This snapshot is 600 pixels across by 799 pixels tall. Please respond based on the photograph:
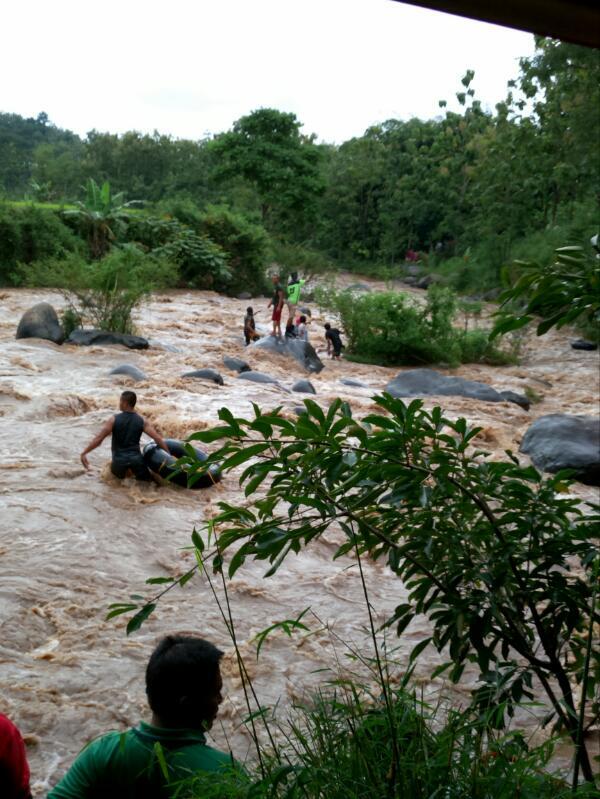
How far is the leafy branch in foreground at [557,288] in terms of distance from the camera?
158 cm

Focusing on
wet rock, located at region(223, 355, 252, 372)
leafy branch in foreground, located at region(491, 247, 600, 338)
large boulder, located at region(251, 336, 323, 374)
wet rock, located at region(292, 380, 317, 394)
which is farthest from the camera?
large boulder, located at region(251, 336, 323, 374)

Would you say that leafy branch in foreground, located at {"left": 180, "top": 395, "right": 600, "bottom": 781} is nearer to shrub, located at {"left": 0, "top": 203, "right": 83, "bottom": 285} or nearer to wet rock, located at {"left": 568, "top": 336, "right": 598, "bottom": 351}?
wet rock, located at {"left": 568, "top": 336, "right": 598, "bottom": 351}

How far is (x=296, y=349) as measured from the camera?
1478 cm

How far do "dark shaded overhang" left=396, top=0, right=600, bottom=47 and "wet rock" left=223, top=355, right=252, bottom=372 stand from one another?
11.8 m

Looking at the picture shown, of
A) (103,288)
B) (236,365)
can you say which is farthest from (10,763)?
(103,288)

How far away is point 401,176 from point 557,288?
39791 millimetres

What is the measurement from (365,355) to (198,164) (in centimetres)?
3282

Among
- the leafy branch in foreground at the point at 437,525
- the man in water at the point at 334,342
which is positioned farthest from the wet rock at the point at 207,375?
the leafy branch in foreground at the point at 437,525

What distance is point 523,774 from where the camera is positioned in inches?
53.1

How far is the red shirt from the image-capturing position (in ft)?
7.56

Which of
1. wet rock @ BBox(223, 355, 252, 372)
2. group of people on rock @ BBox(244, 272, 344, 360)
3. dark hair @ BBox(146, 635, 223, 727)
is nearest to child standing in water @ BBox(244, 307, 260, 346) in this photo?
group of people on rock @ BBox(244, 272, 344, 360)

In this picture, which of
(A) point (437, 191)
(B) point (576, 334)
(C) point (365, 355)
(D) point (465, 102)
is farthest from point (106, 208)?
(D) point (465, 102)

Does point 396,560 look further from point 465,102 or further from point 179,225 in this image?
point 465,102

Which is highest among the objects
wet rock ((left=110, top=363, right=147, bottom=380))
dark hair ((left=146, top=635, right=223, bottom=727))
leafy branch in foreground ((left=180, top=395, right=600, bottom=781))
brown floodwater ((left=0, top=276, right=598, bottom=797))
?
leafy branch in foreground ((left=180, top=395, right=600, bottom=781))
